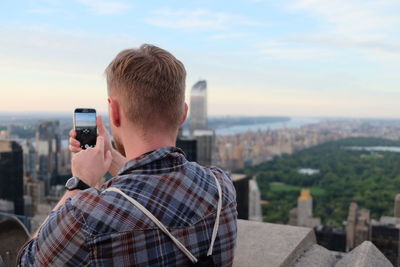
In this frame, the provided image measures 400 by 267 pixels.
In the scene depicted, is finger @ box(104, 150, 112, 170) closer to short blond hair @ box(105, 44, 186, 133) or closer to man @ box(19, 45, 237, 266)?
man @ box(19, 45, 237, 266)

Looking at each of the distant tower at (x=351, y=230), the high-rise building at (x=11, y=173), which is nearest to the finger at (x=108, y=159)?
the distant tower at (x=351, y=230)

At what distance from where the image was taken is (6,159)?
15695 mm

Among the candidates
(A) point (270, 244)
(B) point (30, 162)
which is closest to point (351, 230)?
(A) point (270, 244)

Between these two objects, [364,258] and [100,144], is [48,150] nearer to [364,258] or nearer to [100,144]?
[364,258]

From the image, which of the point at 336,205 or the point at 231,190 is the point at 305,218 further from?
the point at 231,190

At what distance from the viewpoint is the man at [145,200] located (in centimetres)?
67

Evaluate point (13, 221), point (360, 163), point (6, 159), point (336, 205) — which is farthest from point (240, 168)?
point (13, 221)

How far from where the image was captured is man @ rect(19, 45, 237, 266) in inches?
26.5

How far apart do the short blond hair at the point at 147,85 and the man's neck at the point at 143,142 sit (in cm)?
2

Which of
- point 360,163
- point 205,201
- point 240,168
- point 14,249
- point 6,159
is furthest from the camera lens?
point 240,168

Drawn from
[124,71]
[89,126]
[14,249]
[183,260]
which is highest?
[124,71]

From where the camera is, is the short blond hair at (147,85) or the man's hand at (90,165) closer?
the short blond hair at (147,85)

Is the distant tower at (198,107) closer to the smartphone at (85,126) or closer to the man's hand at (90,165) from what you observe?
the smartphone at (85,126)

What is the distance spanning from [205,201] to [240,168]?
96.6 ft
